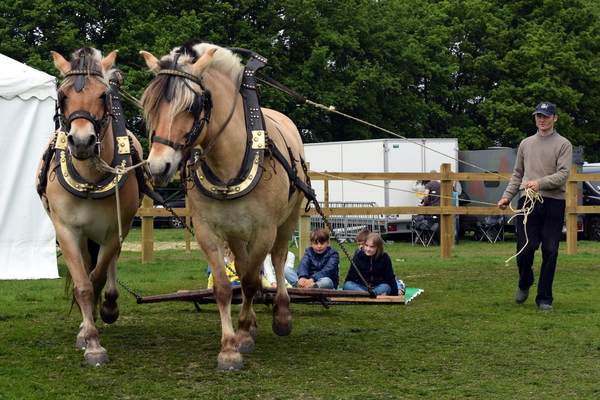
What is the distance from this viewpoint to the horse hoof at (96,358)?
550cm

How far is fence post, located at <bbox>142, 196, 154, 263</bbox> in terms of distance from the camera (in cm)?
1370

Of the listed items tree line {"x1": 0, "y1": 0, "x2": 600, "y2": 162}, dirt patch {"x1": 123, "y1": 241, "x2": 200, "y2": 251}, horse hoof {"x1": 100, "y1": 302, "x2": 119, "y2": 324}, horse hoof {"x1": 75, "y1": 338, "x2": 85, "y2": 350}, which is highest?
tree line {"x1": 0, "y1": 0, "x2": 600, "y2": 162}

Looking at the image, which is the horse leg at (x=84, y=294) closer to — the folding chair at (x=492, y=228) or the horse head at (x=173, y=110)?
the horse head at (x=173, y=110)

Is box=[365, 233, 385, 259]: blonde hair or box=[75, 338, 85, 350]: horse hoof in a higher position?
box=[365, 233, 385, 259]: blonde hair

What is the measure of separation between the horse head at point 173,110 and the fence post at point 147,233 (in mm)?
8579

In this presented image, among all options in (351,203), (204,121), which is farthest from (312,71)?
(204,121)

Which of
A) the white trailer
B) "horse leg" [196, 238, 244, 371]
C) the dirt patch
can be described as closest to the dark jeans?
"horse leg" [196, 238, 244, 371]

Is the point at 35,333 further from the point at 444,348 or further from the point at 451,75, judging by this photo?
the point at 451,75

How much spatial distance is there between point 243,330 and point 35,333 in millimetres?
1980

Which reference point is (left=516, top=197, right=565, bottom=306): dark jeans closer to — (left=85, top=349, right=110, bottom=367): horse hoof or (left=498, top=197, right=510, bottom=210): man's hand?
(left=498, top=197, right=510, bottom=210): man's hand

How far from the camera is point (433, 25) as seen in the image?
37.9 metres

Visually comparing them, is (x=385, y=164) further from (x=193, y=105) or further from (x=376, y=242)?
(x=193, y=105)

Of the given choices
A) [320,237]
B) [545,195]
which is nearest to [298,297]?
[320,237]

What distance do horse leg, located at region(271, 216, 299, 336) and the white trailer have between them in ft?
46.5
